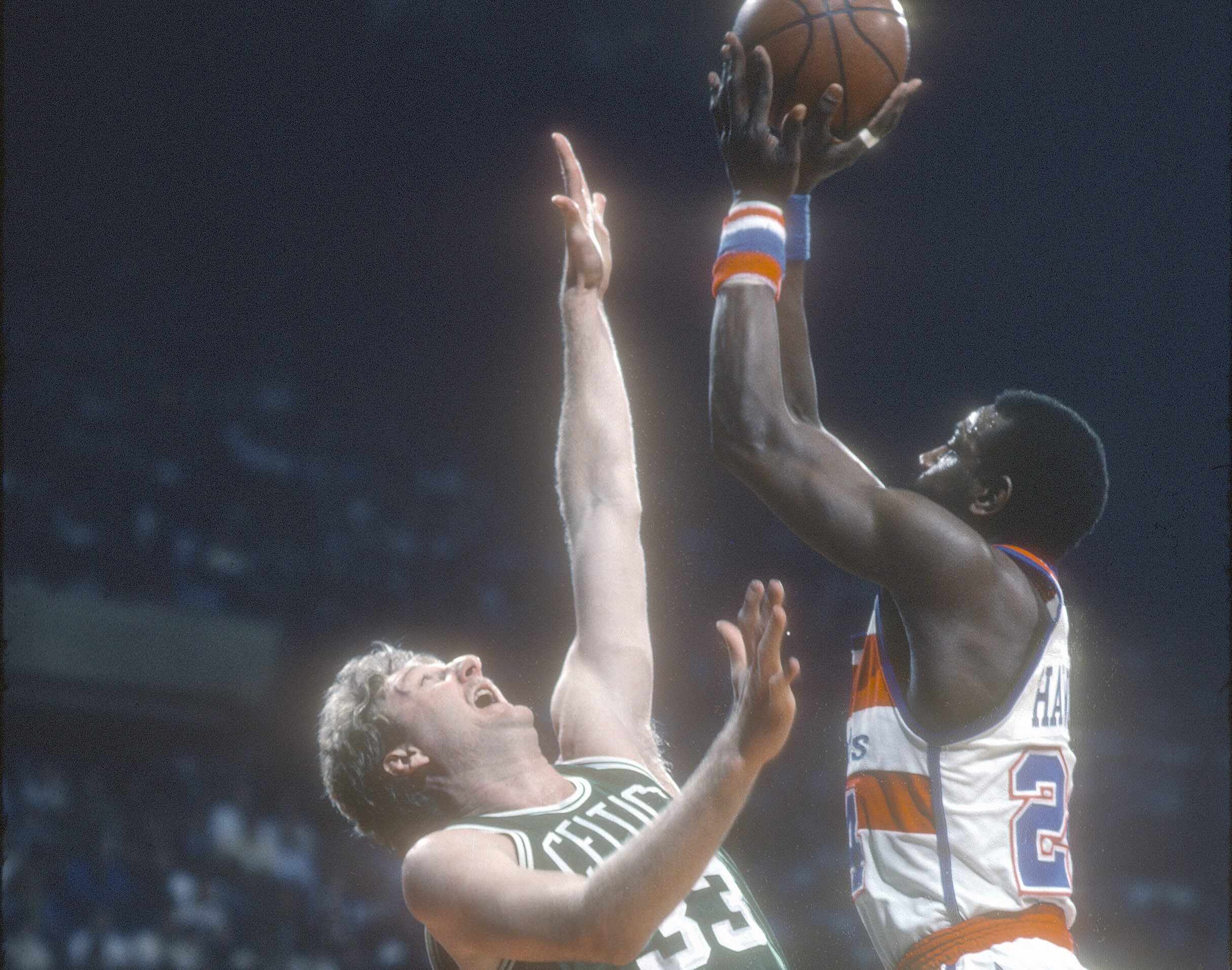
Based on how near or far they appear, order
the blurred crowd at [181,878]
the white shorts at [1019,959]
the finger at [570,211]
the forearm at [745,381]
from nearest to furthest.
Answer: the white shorts at [1019,959] < the forearm at [745,381] < the finger at [570,211] < the blurred crowd at [181,878]

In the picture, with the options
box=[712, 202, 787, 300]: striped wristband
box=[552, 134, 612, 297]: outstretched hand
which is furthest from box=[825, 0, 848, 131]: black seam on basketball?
box=[552, 134, 612, 297]: outstretched hand

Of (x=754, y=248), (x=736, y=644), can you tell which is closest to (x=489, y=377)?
(x=754, y=248)

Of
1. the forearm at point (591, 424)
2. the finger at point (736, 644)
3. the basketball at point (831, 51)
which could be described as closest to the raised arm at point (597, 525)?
the forearm at point (591, 424)

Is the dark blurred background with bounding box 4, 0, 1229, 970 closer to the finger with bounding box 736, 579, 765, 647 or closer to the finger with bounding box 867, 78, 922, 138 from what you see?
the finger with bounding box 867, 78, 922, 138

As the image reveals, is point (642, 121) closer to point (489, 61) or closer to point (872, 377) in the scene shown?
point (489, 61)

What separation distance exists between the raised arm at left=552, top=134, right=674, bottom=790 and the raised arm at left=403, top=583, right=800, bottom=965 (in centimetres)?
85

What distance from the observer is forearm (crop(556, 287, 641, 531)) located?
294 centimetres

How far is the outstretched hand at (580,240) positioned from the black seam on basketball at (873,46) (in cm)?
79

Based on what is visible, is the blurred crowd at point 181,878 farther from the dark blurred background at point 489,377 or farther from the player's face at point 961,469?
the player's face at point 961,469

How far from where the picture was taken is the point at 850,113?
269cm

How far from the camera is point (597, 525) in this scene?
288 centimetres

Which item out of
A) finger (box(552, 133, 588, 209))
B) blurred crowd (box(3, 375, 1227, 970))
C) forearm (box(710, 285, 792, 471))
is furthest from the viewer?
blurred crowd (box(3, 375, 1227, 970))

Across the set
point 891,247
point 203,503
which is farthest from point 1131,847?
point 203,503

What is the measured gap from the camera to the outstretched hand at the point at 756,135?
2432 millimetres
